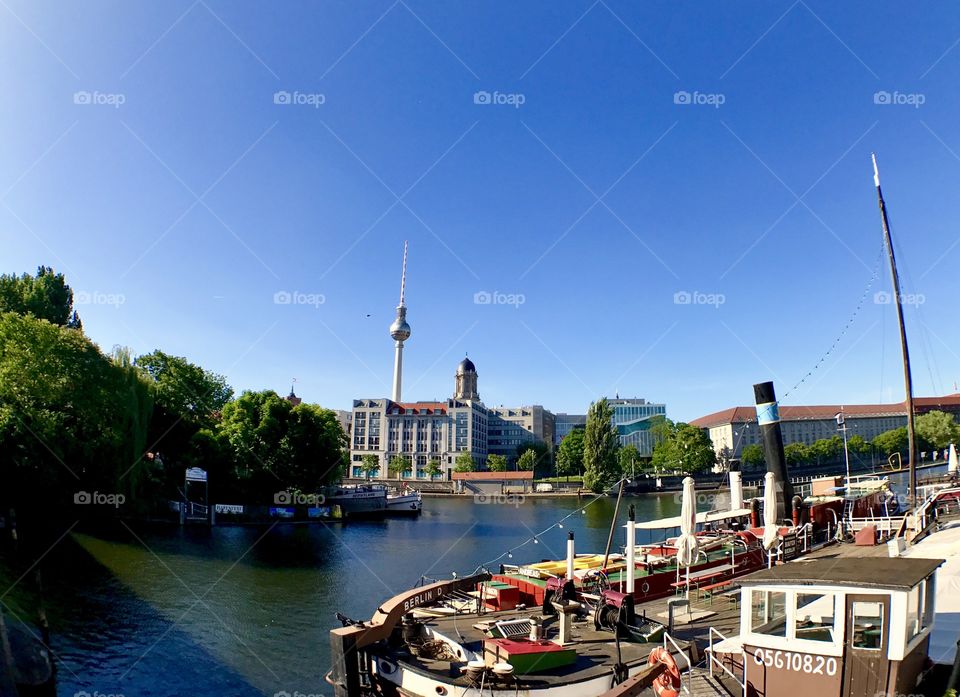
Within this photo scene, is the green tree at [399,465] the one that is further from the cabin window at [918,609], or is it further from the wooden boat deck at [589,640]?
the cabin window at [918,609]

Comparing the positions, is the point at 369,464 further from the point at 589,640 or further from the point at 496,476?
the point at 589,640

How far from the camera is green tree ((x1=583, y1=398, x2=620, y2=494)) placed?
115500mm

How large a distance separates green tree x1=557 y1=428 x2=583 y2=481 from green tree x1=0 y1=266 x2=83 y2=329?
330 ft

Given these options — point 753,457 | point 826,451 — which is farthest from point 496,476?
point 826,451

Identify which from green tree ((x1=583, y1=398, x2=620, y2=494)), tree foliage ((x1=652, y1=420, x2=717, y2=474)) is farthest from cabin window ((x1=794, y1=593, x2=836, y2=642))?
tree foliage ((x1=652, y1=420, x2=717, y2=474))

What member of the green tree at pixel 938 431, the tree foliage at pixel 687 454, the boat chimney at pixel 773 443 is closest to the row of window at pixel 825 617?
the boat chimney at pixel 773 443

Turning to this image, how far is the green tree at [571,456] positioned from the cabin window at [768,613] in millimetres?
130888

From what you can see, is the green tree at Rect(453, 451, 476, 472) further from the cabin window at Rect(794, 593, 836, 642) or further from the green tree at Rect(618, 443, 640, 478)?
the cabin window at Rect(794, 593, 836, 642)

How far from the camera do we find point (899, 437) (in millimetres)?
146750

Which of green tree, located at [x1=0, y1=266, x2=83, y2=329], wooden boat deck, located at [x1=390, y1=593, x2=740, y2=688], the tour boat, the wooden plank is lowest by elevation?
the tour boat

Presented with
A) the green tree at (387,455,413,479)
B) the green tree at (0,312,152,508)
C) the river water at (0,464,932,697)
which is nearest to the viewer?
the river water at (0,464,932,697)

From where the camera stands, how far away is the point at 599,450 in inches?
4574

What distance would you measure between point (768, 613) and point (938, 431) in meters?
156

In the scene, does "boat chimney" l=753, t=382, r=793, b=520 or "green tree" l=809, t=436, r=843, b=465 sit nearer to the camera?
"boat chimney" l=753, t=382, r=793, b=520
